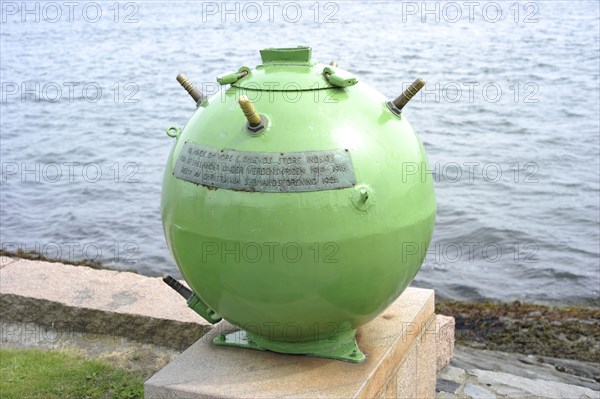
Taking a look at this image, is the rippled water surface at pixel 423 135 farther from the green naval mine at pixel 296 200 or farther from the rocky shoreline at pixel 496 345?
the green naval mine at pixel 296 200

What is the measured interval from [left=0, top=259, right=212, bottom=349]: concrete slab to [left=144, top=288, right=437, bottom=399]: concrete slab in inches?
56.9

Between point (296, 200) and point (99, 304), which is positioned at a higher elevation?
point (296, 200)

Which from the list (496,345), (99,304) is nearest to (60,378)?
(99,304)

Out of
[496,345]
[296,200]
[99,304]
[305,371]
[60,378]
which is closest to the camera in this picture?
[296,200]

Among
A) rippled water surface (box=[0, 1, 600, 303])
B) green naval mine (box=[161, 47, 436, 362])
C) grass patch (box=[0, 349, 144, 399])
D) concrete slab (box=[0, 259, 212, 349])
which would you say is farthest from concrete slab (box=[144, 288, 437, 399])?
rippled water surface (box=[0, 1, 600, 303])

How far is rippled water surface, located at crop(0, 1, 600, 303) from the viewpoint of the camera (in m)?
10.1

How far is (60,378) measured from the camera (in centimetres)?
553

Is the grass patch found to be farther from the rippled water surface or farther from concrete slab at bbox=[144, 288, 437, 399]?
the rippled water surface

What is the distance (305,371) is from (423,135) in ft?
35.0

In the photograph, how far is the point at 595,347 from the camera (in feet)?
23.2

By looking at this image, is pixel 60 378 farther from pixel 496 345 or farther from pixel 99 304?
pixel 496 345

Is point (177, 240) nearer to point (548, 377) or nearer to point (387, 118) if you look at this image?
point (387, 118)

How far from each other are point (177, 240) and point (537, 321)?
4.68m

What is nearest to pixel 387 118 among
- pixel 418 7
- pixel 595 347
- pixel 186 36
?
pixel 595 347
